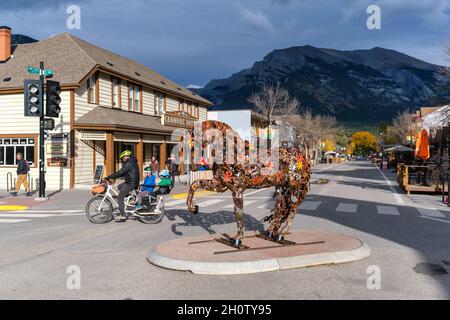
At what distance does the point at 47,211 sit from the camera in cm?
1520

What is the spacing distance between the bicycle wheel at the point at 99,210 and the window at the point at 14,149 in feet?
46.7

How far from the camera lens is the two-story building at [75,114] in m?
23.9

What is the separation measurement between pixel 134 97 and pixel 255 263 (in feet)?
82.5

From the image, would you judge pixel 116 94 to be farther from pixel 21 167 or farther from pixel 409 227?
pixel 409 227

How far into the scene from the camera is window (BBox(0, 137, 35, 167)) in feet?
81.3

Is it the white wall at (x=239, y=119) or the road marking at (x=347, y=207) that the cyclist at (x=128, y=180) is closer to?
the road marking at (x=347, y=207)

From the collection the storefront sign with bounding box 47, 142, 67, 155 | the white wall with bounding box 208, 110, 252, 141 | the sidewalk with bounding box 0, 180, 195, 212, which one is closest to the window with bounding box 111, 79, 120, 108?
the storefront sign with bounding box 47, 142, 67, 155

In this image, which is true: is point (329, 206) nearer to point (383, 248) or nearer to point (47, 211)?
point (383, 248)

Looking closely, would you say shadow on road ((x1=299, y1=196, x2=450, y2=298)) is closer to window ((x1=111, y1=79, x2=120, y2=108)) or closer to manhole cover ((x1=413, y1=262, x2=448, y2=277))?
manhole cover ((x1=413, y1=262, x2=448, y2=277))

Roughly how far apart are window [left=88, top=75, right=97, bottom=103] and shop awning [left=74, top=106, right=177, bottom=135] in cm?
55

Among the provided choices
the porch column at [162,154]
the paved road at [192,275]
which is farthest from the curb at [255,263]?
the porch column at [162,154]

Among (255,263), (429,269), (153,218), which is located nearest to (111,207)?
(153,218)
